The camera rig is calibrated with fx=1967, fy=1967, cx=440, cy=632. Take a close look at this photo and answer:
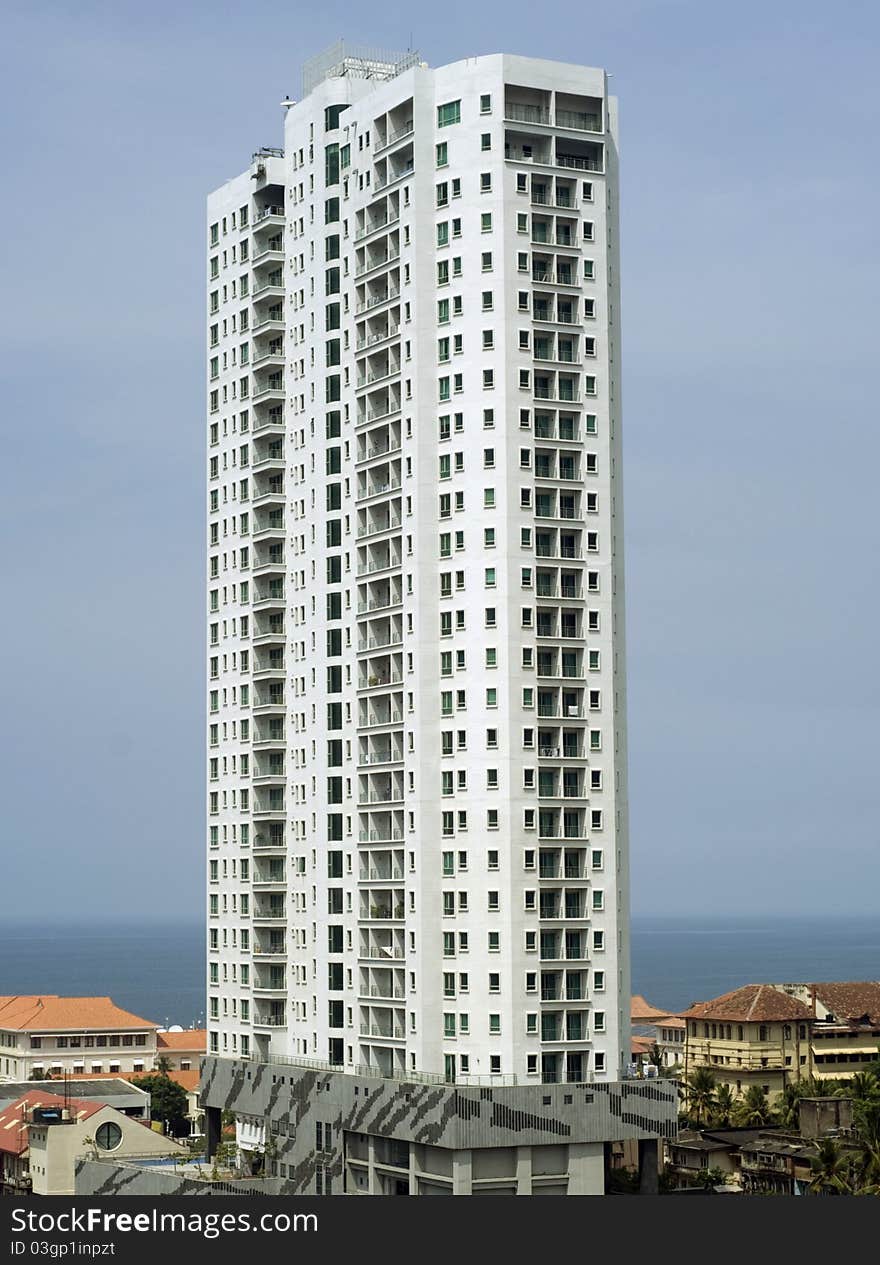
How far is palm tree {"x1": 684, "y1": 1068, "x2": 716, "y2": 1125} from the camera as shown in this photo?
14338 cm

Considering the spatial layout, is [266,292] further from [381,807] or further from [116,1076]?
[116,1076]

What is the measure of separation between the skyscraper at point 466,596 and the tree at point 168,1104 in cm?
4689

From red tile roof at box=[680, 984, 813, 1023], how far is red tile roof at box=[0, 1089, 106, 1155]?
53137 millimetres

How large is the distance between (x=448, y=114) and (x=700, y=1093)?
251 feet

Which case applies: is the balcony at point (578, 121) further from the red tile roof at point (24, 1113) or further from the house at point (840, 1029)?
the house at point (840, 1029)

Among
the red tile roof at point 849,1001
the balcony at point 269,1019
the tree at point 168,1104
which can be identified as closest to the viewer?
the balcony at point 269,1019

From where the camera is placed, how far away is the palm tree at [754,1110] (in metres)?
135

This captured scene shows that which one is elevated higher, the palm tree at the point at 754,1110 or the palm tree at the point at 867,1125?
the palm tree at the point at 867,1125

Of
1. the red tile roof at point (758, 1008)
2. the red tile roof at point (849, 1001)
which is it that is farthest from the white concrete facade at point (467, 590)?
the red tile roof at point (849, 1001)

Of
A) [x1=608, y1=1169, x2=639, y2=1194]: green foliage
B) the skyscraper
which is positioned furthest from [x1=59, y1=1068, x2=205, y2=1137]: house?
[x1=608, y1=1169, x2=639, y2=1194]: green foliage

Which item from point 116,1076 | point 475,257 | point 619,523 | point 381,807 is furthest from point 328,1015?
point 116,1076

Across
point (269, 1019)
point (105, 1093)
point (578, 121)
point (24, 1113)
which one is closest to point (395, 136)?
point (578, 121)

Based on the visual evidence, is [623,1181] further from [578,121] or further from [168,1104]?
[168,1104]

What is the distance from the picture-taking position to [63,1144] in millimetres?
128250
